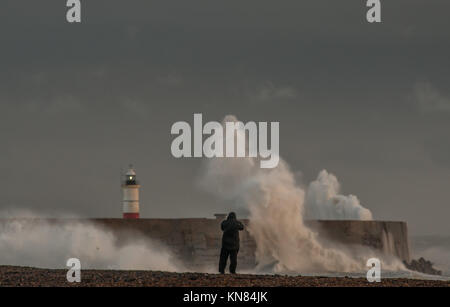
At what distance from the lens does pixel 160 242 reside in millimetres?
32312

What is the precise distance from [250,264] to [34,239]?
19.8 feet

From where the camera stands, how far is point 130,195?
37375 millimetres

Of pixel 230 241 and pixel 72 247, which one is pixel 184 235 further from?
pixel 230 241

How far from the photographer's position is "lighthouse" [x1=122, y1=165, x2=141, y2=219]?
37125 millimetres

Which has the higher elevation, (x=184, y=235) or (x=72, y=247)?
(x=184, y=235)

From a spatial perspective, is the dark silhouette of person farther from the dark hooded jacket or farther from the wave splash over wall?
the wave splash over wall

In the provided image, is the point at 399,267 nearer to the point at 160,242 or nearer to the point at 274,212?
the point at 274,212

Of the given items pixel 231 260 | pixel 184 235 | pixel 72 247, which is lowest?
pixel 231 260

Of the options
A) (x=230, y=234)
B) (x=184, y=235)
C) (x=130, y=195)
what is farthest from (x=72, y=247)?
(x=230, y=234)

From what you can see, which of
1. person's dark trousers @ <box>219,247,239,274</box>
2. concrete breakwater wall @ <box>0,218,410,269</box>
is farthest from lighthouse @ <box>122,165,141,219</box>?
person's dark trousers @ <box>219,247,239,274</box>

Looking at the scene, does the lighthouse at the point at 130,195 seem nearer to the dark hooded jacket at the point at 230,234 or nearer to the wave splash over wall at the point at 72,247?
the wave splash over wall at the point at 72,247

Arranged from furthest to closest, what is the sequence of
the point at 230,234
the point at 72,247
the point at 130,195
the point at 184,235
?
the point at 130,195 → the point at 184,235 → the point at 72,247 → the point at 230,234

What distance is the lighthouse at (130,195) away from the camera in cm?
3712

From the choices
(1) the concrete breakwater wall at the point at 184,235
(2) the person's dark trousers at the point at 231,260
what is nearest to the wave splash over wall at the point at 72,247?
(1) the concrete breakwater wall at the point at 184,235
